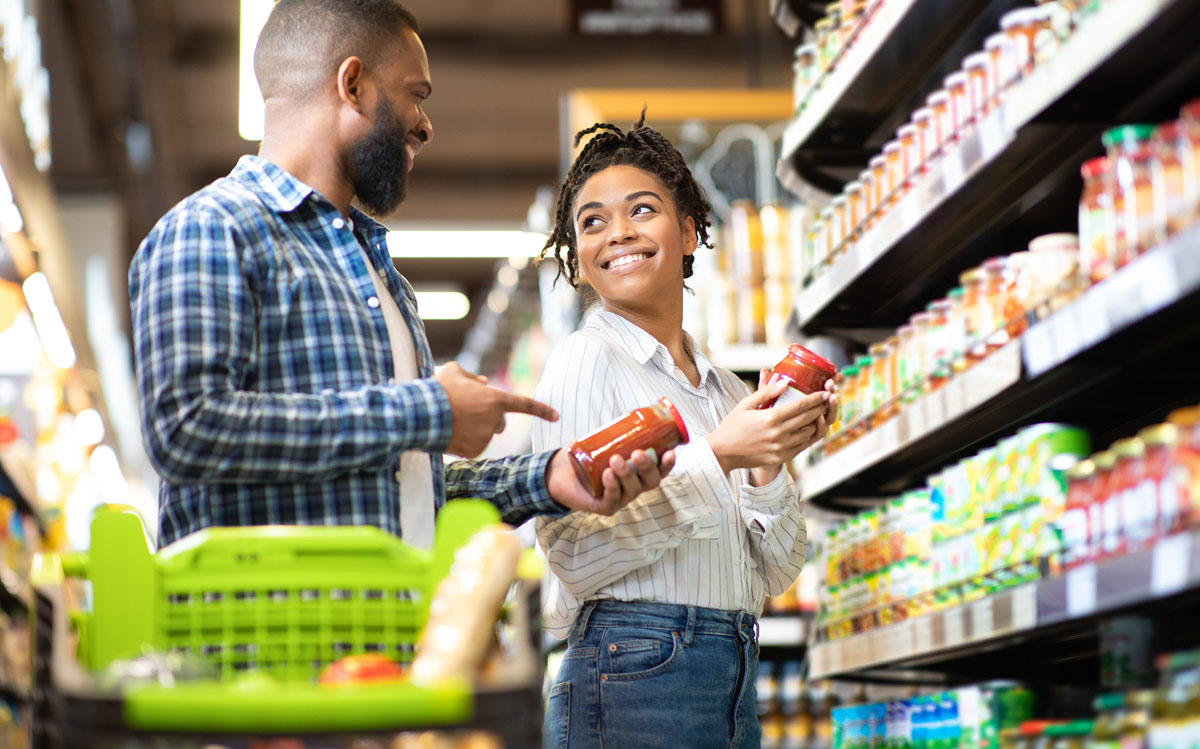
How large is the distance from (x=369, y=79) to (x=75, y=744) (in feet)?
3.91

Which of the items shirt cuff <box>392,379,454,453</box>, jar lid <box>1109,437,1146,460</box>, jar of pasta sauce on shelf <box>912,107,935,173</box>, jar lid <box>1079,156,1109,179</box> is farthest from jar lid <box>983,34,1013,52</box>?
shirt cuff <box>392,379,454,453</box>

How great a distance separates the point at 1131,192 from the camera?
2.00 metres

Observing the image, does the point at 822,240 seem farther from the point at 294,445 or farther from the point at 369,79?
the point at 294,445

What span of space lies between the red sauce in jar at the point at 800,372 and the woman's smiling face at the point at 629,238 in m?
0.35

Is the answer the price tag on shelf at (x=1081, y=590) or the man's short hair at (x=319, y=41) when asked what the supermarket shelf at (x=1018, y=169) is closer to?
the price tag on shelf at (x=1081, y=590)

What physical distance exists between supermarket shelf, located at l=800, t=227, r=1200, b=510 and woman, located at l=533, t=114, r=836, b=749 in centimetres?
34

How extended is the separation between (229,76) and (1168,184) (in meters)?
8.56

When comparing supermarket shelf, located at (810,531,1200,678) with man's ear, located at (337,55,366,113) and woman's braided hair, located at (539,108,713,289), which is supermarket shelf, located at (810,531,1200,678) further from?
man's ear, located at (337,55,366,113)

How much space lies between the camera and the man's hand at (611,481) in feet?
7.12

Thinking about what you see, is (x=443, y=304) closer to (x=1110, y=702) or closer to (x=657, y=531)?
(x=657, y=531)

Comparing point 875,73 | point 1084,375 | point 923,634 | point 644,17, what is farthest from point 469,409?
point 644,17

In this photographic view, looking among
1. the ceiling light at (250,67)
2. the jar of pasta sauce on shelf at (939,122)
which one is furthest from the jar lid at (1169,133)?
the ceiling light at (250,67)

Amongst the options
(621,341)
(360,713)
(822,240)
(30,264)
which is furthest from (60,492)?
(360,713)

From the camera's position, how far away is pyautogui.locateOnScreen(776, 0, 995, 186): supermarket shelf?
10.6ft
